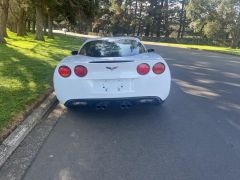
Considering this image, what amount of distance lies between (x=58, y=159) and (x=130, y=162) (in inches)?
35.2

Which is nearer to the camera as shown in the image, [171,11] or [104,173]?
[104,173]

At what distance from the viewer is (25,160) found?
14.0 feet

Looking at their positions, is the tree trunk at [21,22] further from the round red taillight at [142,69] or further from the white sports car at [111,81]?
the round red taillight at [142,69]

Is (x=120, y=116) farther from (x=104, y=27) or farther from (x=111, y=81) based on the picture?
(x=104, y=27)

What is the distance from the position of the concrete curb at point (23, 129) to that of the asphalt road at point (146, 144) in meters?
0.35

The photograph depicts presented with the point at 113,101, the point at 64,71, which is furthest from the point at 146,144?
the point at 64,71

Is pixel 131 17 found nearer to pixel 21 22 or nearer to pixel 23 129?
pixel 21 22

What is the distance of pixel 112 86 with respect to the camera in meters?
5.76

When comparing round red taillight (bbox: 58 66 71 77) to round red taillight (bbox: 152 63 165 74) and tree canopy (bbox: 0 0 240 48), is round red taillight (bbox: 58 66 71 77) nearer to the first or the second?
round red taillight (bbox: 152 63 165 74)

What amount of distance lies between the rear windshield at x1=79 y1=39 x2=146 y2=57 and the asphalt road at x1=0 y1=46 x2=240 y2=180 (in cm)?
107

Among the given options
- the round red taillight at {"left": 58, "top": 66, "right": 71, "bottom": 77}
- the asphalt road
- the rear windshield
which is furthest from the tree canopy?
the asphalt road

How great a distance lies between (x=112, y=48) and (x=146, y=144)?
2518mm

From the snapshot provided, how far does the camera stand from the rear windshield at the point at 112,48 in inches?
257

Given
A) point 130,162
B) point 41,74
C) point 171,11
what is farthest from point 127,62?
point 171,11
